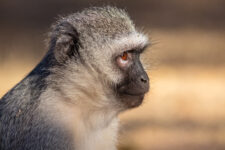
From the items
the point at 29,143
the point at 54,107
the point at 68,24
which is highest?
the point at 68,24

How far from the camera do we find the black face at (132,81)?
4965mm

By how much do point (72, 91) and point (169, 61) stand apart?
3.67 m

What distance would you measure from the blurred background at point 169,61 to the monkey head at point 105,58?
268 cm

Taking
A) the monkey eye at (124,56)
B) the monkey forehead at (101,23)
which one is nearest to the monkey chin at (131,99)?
the monkey eye at (124,56)

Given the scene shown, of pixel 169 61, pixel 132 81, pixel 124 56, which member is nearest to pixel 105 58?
pixel 124 56

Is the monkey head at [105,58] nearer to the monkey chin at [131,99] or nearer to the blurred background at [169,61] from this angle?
the monkey chin at [131,99]

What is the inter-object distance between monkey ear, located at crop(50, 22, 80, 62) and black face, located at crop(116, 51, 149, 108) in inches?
13.3

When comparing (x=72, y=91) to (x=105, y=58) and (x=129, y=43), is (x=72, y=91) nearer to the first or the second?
(x=105, y=58)

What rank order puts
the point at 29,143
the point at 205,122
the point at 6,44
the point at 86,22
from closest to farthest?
the point at 29,143 → the point at 86,22 → the point at 205,122 → the point at 6,44

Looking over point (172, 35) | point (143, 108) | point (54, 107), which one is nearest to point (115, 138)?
point (54, 107)

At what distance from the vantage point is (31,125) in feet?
15.7

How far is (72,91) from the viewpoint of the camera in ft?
16.2

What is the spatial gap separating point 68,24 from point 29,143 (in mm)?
937

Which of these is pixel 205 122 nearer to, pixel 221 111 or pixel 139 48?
pixel 221 111
